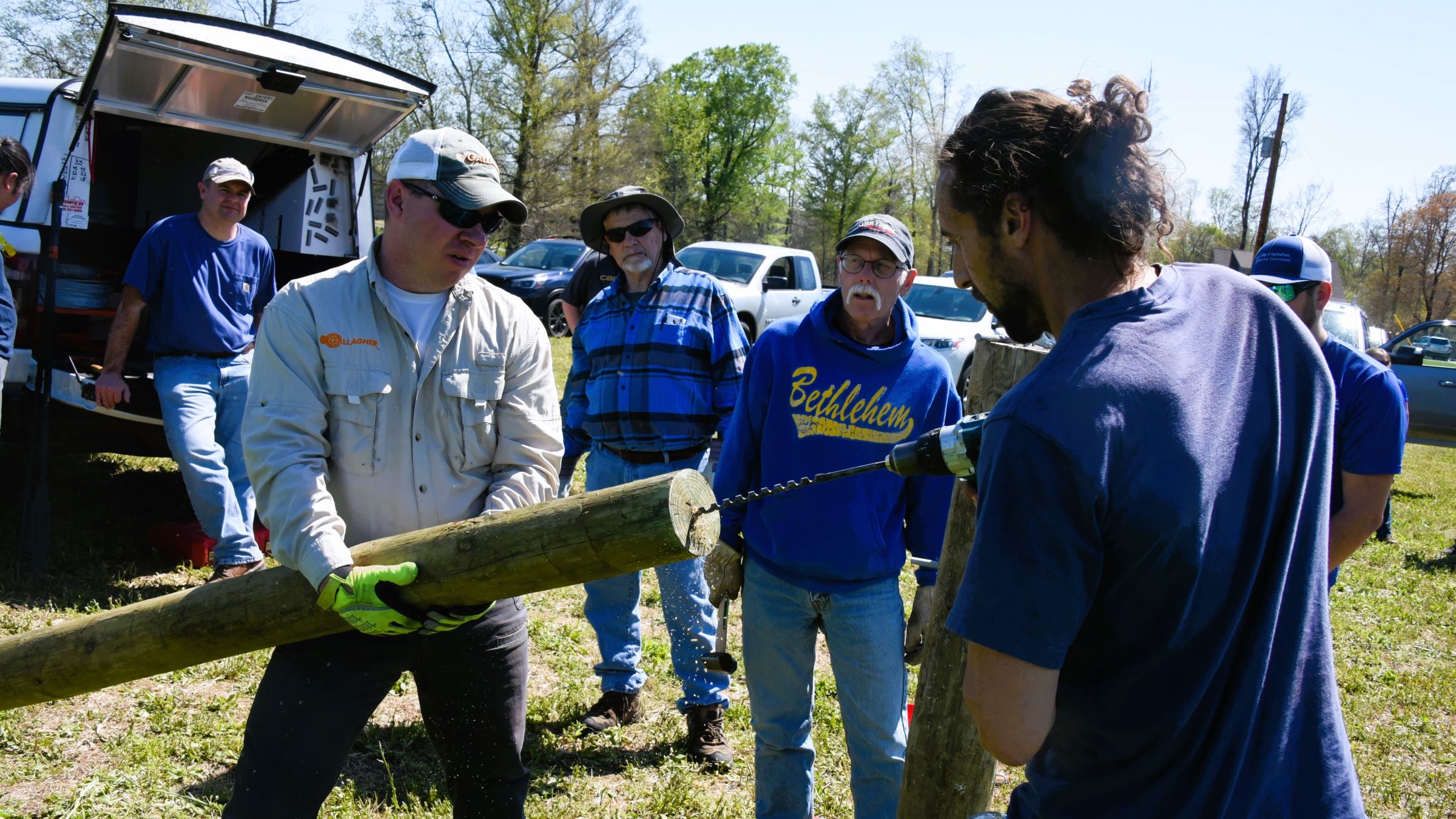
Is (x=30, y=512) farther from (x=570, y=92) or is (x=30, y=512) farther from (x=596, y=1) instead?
(x=596, y=1)

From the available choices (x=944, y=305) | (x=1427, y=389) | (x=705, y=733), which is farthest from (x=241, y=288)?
(x=1427, y=389)

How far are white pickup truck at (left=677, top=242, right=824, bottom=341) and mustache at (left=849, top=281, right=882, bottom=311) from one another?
1188 cm

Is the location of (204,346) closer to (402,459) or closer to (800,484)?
(402,459)

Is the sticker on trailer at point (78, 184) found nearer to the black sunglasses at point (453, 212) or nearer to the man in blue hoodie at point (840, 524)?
the black sunglasses at point (453, 212)

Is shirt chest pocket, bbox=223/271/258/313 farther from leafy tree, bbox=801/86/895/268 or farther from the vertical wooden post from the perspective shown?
leafy tree, bbox=801/86/895/268

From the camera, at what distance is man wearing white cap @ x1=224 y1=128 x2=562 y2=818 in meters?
2.30

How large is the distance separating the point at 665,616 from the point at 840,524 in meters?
1.44

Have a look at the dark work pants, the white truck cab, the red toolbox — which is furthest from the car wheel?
the dark work pants

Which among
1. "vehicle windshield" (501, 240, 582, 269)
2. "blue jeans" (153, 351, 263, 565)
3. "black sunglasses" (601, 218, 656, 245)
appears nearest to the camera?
"black sunglasses" (601, 218, 656, 245)

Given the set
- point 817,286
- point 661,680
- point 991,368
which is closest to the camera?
point 991,368

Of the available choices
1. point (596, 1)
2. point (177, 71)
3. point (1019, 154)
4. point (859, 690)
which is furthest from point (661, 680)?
point (596, 1)

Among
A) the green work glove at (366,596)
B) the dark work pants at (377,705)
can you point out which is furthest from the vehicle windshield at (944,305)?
the green work glove at (366,596)

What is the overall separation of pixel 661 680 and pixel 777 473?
1.97m

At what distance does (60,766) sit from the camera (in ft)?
11.8
